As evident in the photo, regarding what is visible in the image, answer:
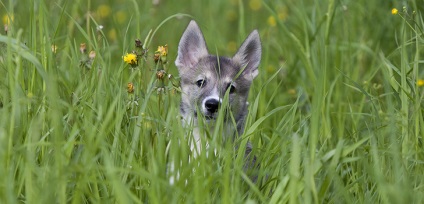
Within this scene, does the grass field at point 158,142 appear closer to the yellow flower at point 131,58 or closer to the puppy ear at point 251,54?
the yellow flower at point 131,58

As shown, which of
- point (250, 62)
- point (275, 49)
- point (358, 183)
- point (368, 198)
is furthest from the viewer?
point (275, 49)

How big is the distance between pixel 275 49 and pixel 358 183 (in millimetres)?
4012

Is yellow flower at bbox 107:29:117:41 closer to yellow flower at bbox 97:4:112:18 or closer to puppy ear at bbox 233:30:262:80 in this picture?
yellow flower at bbox 97:4:112:18

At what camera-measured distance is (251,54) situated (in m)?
6.44

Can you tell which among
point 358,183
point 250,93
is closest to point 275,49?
point 250,93

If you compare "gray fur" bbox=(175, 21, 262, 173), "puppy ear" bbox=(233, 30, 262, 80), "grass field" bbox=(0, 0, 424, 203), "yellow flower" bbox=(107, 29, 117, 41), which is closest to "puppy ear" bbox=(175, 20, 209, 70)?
"gray fur" bbox=(175, 21, 262, 173)

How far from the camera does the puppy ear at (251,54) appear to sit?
6.30 metres

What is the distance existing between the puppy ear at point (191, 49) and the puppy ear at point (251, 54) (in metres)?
0.25

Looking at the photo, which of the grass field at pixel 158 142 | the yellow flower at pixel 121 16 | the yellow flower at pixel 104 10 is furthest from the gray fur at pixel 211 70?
the yellow flower at pixel 121 16

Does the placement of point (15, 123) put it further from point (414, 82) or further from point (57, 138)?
point (414, 82)

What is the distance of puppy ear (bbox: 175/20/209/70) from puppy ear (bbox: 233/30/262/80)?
25 centimetres

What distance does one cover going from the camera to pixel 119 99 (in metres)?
4.62

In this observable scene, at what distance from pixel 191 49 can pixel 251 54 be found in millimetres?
427

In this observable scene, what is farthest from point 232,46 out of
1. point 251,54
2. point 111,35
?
point 251,54
